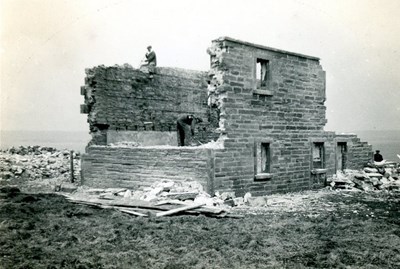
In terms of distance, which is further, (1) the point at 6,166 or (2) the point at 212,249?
(1) the point at 6,166

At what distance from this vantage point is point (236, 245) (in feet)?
26.2

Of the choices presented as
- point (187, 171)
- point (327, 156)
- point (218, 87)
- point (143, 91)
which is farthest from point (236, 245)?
point (143, 91)

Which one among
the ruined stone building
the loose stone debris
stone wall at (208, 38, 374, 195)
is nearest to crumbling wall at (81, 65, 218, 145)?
the ruined stone building

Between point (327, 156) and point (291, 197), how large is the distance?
4.10 m

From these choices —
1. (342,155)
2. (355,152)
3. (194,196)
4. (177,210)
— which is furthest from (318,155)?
(177,210)

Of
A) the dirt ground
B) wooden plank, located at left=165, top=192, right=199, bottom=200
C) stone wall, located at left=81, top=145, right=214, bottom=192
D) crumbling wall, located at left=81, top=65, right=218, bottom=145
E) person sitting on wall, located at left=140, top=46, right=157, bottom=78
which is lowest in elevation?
the dirt ground

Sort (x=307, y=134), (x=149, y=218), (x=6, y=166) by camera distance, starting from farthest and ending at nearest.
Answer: (x=6, y=166) → (x=307, y=134) → (x=149, y=218)

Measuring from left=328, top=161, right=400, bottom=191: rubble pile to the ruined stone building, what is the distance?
47cm

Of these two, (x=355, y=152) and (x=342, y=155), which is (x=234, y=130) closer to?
(x=342, y=155)

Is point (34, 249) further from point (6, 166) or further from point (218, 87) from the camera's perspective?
point (6, 166)

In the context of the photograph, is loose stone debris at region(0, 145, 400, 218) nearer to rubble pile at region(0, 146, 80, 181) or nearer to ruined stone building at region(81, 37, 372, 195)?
rubble pile at region(0, 146, 80, 181)

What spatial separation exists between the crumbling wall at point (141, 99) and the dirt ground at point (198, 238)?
24.3 ft

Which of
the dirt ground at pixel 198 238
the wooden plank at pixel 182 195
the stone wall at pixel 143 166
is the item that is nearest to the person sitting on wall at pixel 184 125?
the stone wall at pixel 143 166

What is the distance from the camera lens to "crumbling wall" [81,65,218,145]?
19.0m
